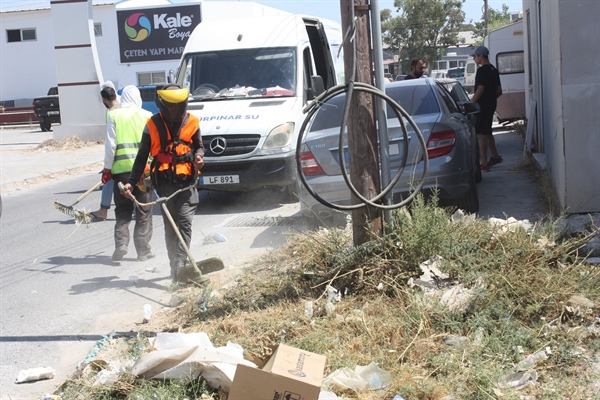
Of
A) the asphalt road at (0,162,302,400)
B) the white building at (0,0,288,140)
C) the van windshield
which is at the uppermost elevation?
the white building at (0,0,288,140)

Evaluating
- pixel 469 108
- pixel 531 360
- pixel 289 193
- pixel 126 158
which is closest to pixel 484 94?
pixel 469 108

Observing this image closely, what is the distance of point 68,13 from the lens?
2225cm

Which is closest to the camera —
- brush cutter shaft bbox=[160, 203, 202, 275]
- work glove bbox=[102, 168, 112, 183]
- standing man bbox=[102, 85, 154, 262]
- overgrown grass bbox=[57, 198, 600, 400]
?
overgrown grass bbox=[57, 198, 600, 400]

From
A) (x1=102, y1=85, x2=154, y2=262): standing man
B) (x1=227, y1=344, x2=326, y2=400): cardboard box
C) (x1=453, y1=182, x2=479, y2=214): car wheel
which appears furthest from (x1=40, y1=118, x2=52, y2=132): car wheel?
(x1=227, y1=344, x2=326, y2=400): cardboard box

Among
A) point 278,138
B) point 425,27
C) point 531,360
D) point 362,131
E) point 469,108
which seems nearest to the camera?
point 531,360

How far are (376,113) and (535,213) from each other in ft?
11.9

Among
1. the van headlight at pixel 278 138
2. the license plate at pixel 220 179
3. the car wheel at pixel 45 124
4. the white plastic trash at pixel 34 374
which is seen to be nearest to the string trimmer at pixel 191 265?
the white plastic trash at pixel 34 374

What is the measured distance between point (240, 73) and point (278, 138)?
5.51 ft

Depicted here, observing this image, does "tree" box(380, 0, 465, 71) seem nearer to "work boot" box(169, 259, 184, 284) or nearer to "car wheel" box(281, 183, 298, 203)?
"car wheel" box(281, 183, 298, 203)

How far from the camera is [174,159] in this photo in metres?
6.70

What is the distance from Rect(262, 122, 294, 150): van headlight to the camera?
34.2ft

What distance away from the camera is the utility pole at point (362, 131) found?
5574 mm

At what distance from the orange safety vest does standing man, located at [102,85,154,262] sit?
46.9 inches

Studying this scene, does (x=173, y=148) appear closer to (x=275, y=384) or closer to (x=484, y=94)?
(x=275, y=384)
